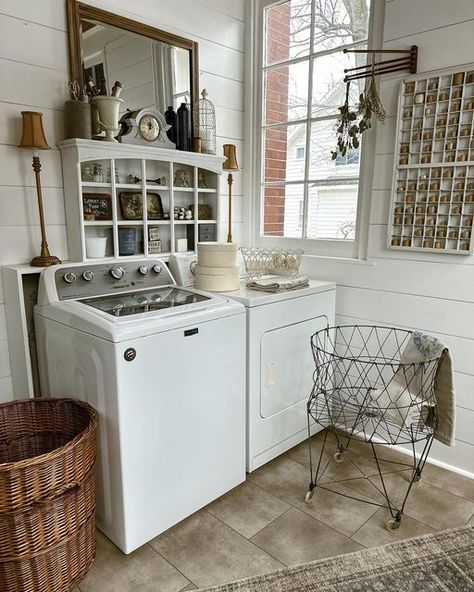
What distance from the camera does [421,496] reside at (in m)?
1.97

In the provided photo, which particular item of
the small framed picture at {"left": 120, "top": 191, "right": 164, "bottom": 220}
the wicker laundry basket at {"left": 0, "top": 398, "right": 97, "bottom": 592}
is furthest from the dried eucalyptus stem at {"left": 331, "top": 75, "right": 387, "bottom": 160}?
the wicker laundry basket at {"left": 0, "top": 398, "right": 97, "bottom": 592}

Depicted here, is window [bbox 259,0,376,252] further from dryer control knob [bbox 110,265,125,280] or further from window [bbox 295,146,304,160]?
dryer control knob [bbox 110,265,125,280]

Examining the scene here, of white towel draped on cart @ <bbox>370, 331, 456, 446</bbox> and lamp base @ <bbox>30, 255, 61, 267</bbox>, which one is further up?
lamp base @ <bbox>30, 255, 61, 267</bbox>

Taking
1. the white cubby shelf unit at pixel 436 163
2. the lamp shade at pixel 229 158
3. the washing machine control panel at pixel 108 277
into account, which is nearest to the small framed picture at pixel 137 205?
the washing machine control panel at pixel 108 277

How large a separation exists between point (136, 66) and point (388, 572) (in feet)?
8.08

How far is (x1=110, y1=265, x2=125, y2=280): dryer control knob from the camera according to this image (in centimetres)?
201

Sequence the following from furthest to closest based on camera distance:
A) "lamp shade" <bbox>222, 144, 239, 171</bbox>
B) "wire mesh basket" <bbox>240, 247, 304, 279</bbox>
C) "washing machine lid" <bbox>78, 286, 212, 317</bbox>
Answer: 1. "lamp shade" <bbox>222, 144, 239, 171</bbox>
2. "wire mesh basket" <bbox>240, 247, 304, 279</bbox>
3. "washing machine lid" <bbox>78, 286, 212, 317</bbox>

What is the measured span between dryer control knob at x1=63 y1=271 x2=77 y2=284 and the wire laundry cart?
1.10 m

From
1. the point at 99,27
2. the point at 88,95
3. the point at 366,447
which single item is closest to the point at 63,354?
the point at 88,95

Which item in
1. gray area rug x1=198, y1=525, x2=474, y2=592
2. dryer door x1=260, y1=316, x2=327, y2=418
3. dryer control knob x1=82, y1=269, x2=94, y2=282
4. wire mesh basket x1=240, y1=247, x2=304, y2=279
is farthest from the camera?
wire mesh basket x1=240, y1=247, x2=304, y2=279

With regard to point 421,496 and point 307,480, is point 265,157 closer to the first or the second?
point 307,480

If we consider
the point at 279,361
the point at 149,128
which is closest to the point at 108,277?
the point at 149,128

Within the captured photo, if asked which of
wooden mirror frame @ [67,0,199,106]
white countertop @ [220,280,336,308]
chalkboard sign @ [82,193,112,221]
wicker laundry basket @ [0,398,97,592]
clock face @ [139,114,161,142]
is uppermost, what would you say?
wooden mirror frame @ [67,0,199,106]

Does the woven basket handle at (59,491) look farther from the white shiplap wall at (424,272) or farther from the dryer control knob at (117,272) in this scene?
the white shiplap wall at (424,272)
